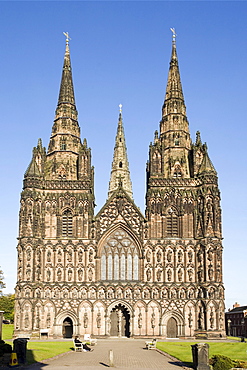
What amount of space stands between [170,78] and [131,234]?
25356 mm

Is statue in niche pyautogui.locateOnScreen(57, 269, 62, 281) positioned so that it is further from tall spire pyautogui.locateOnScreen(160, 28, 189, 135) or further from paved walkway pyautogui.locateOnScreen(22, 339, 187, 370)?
paved walkway pyautogui.locateOnScreen(22, 339, 187, 370)

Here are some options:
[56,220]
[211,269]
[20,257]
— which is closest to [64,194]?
[56,220]

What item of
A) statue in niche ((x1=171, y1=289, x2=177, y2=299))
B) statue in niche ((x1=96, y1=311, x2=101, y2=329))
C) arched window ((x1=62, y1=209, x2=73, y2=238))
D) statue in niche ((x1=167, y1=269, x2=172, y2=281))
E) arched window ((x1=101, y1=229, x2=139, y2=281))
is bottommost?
statue in niche ((x1=96, y1=311, x2=101, y2=329))

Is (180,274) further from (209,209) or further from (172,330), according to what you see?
(209,209)

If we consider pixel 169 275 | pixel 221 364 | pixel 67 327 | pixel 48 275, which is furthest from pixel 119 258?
pixel 221 364

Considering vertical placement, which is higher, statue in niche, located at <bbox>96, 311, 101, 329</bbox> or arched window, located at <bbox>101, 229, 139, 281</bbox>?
arched window, located at <bbox>101, 229, 139, 281</bbox>

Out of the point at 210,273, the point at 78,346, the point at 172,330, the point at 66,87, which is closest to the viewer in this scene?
the point at 78,346

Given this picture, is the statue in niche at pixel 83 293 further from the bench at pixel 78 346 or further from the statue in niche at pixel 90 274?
the bench at pixel 78 346

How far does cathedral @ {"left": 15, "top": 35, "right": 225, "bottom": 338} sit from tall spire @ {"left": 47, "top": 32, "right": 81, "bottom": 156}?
7.41 feet

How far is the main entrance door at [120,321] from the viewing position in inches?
2653

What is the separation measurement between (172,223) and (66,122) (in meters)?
21.3

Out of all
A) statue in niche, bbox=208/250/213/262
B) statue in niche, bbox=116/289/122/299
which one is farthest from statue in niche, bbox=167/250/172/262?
statue in niche, bbox=116/289/122/299

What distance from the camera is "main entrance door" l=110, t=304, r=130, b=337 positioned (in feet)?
221

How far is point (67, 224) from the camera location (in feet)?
229
